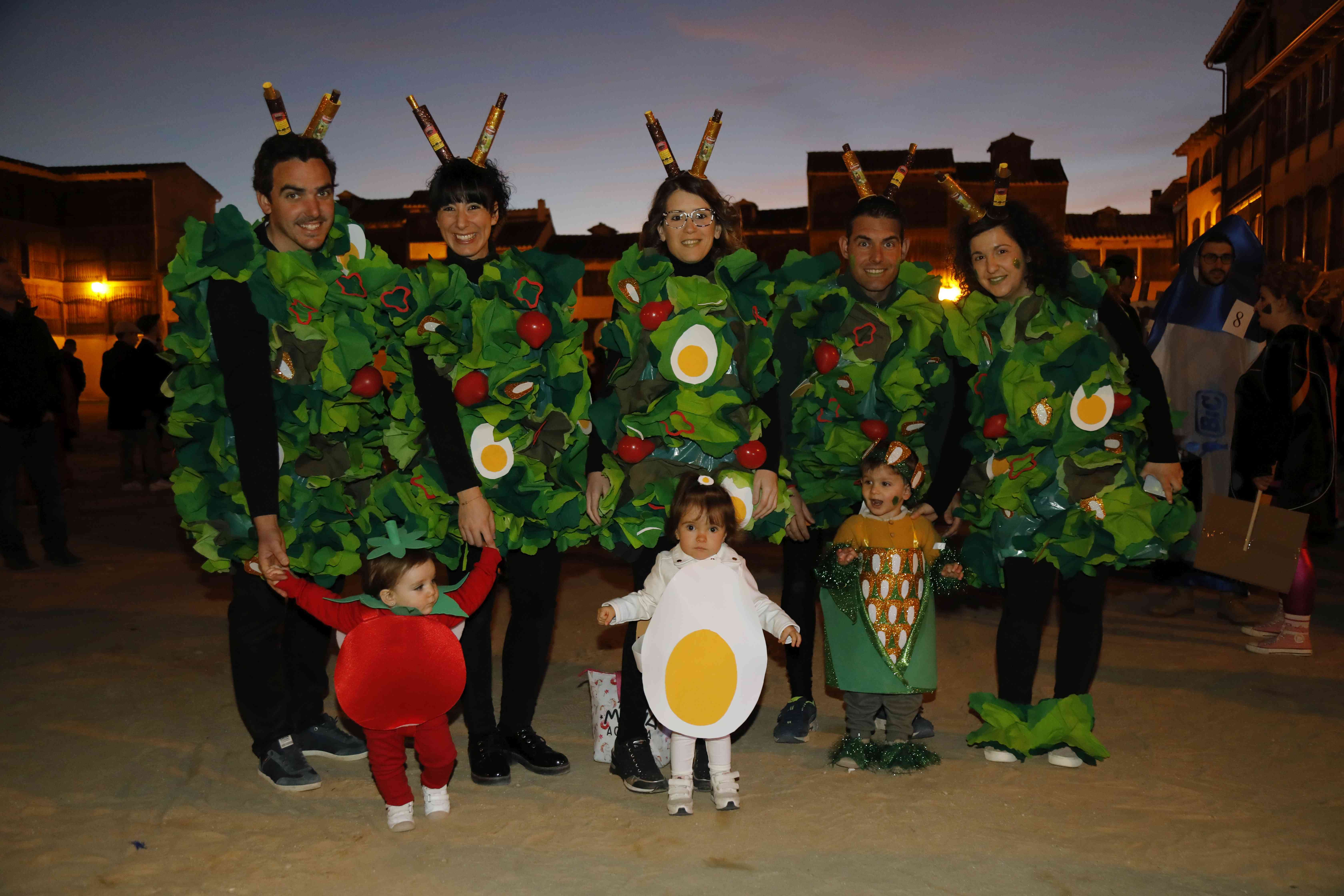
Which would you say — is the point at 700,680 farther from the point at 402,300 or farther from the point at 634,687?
the point at 402,300

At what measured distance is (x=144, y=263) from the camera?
32.4 meters

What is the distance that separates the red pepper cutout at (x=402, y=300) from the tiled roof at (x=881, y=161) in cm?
2936

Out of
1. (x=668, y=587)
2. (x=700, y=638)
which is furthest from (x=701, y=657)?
(x=668, y=587)

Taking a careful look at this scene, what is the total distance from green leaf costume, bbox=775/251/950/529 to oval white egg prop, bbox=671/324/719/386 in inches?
20.8

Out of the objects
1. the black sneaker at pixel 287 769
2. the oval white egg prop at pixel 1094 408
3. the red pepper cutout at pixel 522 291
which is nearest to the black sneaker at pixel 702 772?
the black sneaker at pixel 287 769

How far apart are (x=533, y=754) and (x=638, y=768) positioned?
1.30ft

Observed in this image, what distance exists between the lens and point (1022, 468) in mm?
3312

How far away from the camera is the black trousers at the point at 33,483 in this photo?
261 inches

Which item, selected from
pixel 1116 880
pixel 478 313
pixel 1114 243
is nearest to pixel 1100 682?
pixel 1116 880

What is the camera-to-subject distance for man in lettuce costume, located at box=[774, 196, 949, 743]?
3463mm

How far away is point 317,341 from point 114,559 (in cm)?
517

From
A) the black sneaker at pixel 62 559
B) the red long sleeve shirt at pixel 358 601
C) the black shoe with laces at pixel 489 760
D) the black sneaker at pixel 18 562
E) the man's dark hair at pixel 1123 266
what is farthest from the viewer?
the black sneaker at pixel 62 559

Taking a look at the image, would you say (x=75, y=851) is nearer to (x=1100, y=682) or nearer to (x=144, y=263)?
(x=1100, y=682)

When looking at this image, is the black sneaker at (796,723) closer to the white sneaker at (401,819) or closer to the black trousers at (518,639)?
the black trousers at (518,639)
